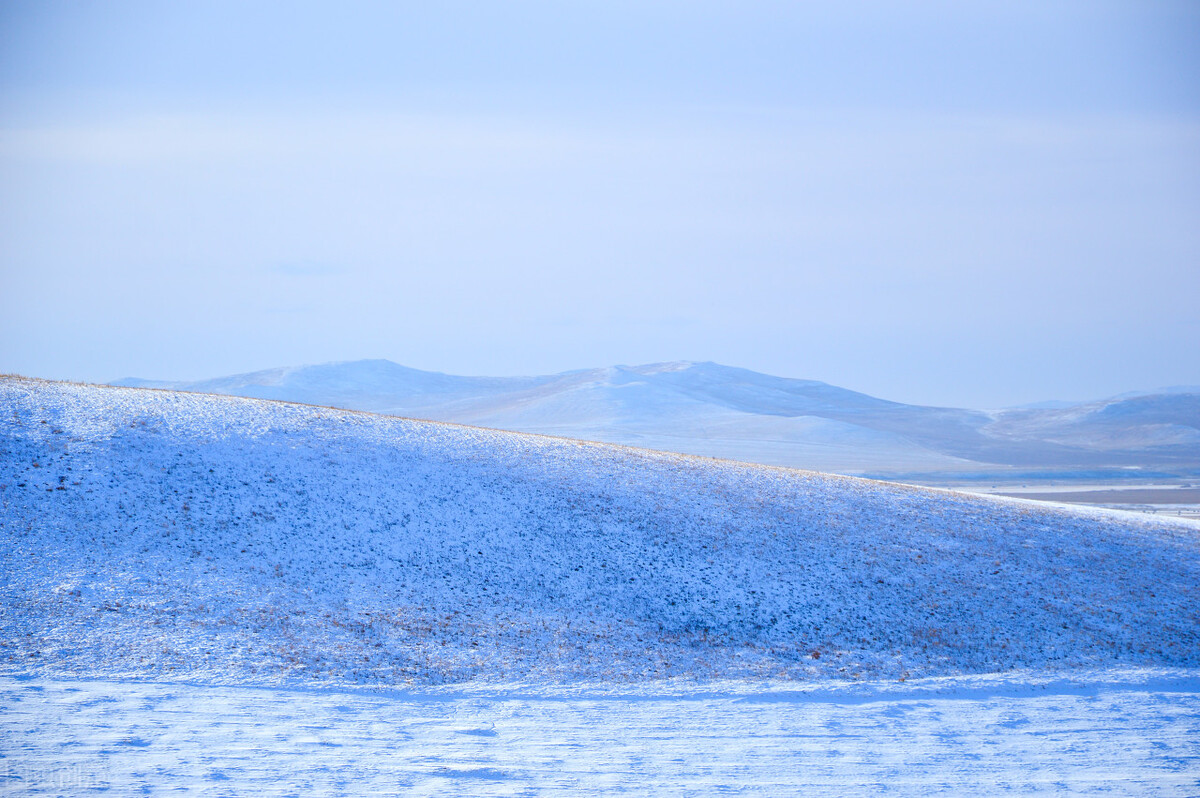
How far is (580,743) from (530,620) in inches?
186

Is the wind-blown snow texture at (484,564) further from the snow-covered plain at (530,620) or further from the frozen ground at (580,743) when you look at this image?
the frozen ground at (580,743)

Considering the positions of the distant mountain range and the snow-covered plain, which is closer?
the snow-covered plain

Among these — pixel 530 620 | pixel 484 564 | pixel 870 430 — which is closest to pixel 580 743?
pixel 530 620

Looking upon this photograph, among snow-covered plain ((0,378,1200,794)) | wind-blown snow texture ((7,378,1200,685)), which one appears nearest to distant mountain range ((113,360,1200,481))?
wind-blown snow texture ((7,378,1200,685))

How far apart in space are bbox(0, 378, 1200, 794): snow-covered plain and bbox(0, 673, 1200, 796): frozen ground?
5 centimetres

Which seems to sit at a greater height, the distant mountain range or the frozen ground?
the distant mountain range

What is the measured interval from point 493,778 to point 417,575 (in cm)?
740

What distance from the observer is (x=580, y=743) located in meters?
11.4

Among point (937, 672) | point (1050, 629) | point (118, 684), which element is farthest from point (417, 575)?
point (1050, 629)

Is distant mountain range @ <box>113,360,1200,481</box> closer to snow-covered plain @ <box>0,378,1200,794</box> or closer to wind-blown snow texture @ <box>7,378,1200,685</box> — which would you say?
wind-blown snow texture @ <box>7,378,1200,685</box>

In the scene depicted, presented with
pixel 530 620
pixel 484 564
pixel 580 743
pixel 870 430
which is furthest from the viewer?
pixel 870 430

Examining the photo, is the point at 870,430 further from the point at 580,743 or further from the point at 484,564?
the point at 580,743

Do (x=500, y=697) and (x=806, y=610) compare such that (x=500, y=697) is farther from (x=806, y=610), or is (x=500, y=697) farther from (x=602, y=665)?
(x=806, y=610)

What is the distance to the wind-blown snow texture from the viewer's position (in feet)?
46.7
